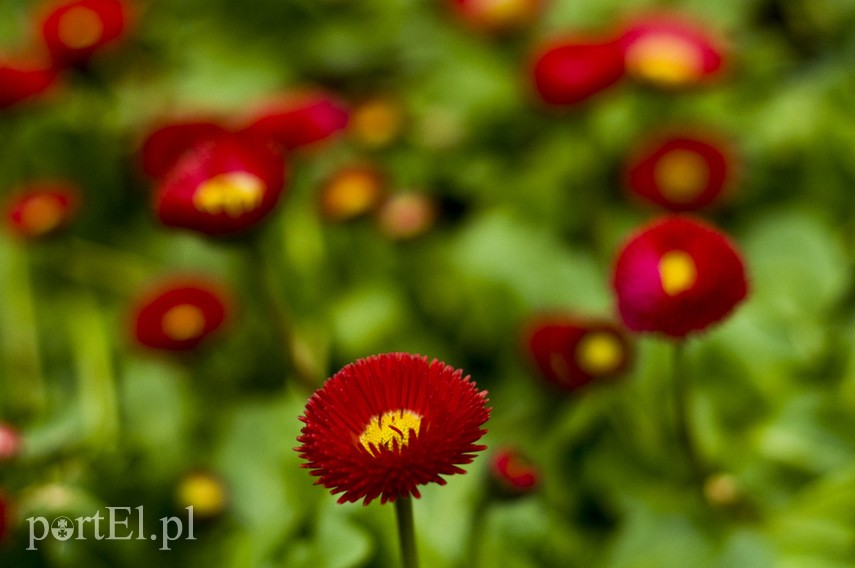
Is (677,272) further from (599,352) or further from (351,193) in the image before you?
(351,193)

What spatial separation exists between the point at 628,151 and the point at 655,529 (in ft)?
2.05

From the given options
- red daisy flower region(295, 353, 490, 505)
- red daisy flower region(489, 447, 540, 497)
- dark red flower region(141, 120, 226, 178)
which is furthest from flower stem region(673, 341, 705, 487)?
dark red flower region(141, 120, 226, 178)

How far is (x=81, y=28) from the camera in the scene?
1.34 meters

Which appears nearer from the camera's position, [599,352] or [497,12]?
[599,352]

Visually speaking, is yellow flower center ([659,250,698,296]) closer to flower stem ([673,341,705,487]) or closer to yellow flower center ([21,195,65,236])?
flower stem ([673,341,705,487])

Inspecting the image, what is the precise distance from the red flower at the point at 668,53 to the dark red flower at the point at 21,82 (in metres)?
0.82

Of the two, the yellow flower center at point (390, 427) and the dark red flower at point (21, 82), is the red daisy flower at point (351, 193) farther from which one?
the yellow flower center at point (390, 427)

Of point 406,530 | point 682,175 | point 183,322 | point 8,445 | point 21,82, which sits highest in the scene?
point 21,82

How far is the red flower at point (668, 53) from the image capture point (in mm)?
1188

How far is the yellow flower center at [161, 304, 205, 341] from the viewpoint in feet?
3.40

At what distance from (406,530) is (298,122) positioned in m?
0.68

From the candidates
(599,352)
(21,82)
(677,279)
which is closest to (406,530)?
(677,279)

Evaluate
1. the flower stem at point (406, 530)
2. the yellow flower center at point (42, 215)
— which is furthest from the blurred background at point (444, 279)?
the flower stem at point (406, 530)

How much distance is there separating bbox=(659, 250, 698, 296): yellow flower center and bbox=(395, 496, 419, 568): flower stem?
0.96 feet
